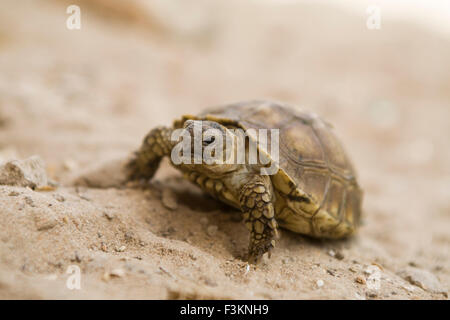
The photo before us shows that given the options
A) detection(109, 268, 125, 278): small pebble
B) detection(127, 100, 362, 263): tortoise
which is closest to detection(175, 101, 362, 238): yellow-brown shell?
detection(127, 100, 362, 263): tortoise

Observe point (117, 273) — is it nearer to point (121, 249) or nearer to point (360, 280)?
point (121, 249)

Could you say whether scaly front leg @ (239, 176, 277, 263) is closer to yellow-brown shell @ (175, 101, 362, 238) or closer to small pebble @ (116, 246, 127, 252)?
yellow-brown shell @ (175, 101, 362, 238)

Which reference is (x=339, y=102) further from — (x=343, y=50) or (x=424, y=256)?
(x=424, y=256)


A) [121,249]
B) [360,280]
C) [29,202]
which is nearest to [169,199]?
[121,249]

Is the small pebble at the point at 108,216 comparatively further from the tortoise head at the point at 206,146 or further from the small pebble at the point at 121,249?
the tortoise head at the point at 206,146

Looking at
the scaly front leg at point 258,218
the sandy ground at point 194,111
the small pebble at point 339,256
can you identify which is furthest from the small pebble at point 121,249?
the small pebble at point 339,256
